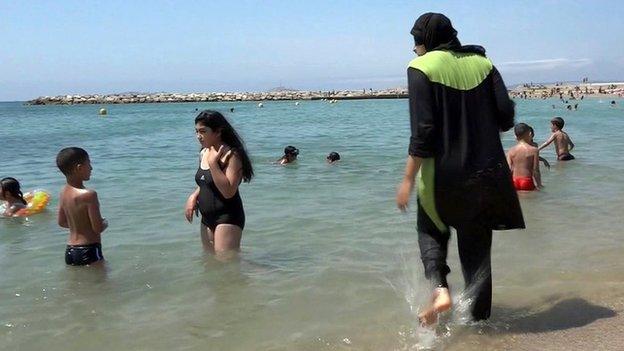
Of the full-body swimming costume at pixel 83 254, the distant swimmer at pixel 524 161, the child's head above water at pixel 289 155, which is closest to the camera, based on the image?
the full-body swimming costume at pixel 83 254

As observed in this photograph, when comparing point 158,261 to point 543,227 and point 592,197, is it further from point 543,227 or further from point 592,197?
point 592,197

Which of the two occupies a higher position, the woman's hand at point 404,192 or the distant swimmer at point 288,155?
the woman's hand at point 404,192

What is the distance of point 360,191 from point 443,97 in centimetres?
654

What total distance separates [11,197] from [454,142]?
705cm

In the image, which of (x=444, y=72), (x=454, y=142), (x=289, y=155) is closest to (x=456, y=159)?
(x=454, y=142)

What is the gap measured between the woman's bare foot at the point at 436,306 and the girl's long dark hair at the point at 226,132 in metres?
2.01

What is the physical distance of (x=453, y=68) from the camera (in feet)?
10.7

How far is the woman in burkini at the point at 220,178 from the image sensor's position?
15.8 ft

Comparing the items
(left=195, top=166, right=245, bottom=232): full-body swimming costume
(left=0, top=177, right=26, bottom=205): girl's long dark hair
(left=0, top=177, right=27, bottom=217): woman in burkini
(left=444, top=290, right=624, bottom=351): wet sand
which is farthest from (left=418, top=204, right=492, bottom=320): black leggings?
(left=0, top=177, right=26, bottom=205): girl's long dark hair

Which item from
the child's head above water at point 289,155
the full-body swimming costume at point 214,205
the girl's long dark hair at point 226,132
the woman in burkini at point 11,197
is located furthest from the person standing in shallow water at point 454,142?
the child's head above water at point 289,155

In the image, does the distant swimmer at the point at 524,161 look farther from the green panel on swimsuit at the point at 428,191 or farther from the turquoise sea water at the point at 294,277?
the green panel on swimsuit at the point at 428,191

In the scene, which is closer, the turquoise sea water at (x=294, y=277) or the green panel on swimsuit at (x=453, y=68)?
the green panel on swimsuit at (x=453, y=68)

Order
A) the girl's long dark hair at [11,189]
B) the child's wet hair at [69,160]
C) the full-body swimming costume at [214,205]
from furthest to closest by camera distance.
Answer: the girl's long dark hair at [11,189]
the full-body swimming costume at [214,205]
the child's wet hair at [69,160]

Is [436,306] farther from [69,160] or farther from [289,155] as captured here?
[289,155]
